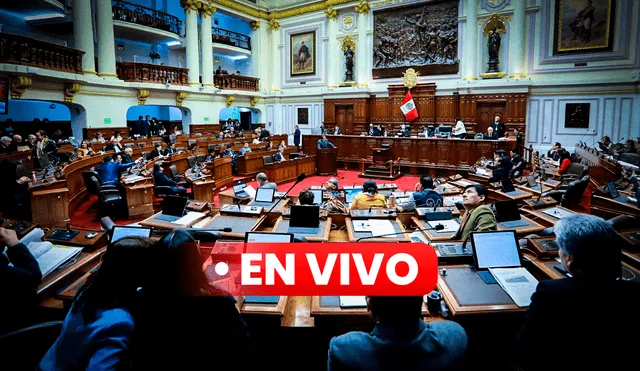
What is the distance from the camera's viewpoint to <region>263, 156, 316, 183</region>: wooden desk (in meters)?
11.2

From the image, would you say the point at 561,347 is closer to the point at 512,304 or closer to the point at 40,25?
the point at 512,304

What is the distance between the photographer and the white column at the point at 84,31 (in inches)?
479

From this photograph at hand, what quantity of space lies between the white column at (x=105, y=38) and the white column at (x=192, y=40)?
3414 mm

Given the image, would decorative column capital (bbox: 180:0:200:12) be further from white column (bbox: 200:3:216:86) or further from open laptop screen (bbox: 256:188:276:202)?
open laptop screen (bbox: 256:188:276:202)

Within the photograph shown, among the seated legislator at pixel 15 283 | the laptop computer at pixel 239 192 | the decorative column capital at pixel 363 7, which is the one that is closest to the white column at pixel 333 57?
the decorative column capital at pixel 363 7

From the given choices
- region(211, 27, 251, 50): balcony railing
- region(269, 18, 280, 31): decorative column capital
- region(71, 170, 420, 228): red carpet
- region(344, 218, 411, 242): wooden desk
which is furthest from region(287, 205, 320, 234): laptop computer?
region(269, 18, 280, 31): decorative column capital

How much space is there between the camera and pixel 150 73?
1491 centimetres

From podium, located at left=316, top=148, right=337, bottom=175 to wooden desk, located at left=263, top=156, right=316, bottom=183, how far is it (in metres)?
0.21

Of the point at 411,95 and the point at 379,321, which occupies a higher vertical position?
the point at 411,95

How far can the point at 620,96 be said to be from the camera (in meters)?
12.4

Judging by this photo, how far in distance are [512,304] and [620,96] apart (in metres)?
13.8

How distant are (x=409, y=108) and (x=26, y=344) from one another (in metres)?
14.9

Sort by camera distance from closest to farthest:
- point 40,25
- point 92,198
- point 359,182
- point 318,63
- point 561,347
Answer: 1. point 561,347
2. point 92,198
3. point 359,182
4. point 40,25
5. point 318,63

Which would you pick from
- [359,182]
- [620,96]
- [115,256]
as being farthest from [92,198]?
[620,96]
